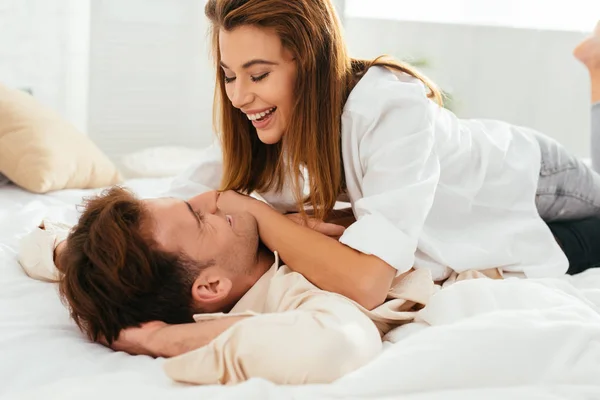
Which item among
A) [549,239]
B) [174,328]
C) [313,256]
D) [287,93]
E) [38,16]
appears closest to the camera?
[174,328]

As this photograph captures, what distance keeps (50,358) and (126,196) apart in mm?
317

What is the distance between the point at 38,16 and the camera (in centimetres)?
343

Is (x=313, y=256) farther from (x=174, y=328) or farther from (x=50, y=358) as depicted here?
(x=50, y=358)

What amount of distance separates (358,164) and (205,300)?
45cm

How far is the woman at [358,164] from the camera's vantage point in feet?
4.80

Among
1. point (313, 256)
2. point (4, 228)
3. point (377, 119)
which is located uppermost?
point (377, 119)

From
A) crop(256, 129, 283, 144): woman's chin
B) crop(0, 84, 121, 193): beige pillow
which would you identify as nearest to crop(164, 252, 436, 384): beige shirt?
crop(256, 129, 283, 144): woman's chin

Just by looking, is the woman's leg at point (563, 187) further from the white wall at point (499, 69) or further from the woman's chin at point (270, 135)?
the white wall at point (499, 69)

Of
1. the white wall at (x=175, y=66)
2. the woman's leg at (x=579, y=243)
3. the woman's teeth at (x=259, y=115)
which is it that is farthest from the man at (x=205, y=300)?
the white wall at (x=175, y=66)

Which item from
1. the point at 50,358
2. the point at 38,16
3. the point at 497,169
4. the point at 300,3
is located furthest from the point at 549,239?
the point at 38,16

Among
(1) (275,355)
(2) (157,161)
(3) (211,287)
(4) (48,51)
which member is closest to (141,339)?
(3) (211,287)

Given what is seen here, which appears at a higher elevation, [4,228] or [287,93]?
[287,93]

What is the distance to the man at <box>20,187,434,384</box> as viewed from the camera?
44.4 inches

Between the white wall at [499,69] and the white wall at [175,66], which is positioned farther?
the white wall at [499,69]
